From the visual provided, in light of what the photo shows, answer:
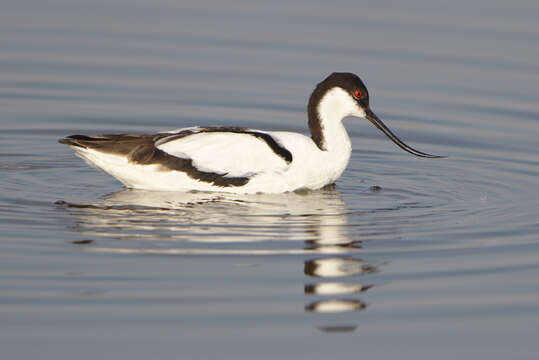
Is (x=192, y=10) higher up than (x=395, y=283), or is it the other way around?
(x=192, y=10)

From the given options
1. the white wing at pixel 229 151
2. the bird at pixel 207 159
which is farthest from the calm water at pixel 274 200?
the white wing at pixel 229 151

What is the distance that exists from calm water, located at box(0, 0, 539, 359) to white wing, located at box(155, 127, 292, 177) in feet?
1.10

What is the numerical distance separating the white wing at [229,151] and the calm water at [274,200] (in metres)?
0.34

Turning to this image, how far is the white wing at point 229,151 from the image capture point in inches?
442

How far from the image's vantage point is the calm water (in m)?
7.55

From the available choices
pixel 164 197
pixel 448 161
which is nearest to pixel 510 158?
pixel 448 161

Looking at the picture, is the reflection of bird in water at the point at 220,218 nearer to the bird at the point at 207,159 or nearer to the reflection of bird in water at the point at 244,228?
the reflection of bird in water at the point at 244,228

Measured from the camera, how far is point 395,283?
335 inches

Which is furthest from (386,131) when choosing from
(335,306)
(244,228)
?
(335,306)

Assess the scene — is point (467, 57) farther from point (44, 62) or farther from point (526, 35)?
point (44, 62)

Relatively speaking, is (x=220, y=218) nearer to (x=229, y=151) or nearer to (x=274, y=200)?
(x=274, y=200)

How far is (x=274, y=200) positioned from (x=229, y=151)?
67 cm

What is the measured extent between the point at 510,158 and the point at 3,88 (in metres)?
6.71

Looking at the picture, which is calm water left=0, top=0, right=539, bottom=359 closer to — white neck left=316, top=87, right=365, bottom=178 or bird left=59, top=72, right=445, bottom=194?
bird left=59, top=72, right=445, bottom=194
